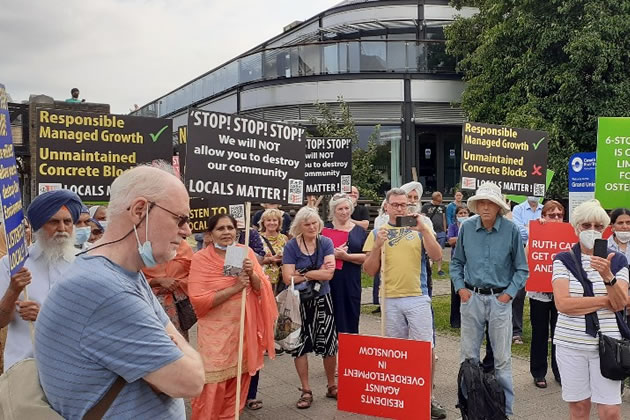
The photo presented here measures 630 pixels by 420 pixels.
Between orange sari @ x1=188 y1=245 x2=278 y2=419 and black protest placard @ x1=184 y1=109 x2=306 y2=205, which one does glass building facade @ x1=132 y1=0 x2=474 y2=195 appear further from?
orange sari @ x1=188 y1=245 x2=278 y2=419

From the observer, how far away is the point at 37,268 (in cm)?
355

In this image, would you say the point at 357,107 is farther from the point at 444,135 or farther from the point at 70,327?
the point at 70,327

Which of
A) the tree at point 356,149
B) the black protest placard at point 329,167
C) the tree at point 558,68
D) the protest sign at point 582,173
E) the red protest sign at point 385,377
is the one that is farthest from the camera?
the tree at point 356,149

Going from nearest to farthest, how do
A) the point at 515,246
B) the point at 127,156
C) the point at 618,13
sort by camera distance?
1. the point at 515,246
2. the point at 127,156
3. the point at 618,13

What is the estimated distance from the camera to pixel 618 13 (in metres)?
16.7

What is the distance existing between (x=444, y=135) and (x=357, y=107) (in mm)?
3668

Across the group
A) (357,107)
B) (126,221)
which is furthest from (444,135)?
(126,221)

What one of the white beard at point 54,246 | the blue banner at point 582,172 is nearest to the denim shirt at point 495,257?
the white beard at point 54,246

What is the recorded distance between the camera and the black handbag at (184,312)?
5078 millimetres

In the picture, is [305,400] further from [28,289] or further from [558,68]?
[558,68]

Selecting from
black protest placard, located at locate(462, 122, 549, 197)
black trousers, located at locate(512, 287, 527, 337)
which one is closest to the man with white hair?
black protest placard, located at locate(462, 122, 549, 197)

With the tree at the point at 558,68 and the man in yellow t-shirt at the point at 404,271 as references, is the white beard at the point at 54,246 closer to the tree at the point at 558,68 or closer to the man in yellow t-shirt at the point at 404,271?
the man in yellow t-shirt at the point at 404,271

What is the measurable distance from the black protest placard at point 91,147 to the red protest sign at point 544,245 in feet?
14.0

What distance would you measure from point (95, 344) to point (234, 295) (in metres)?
3.16
